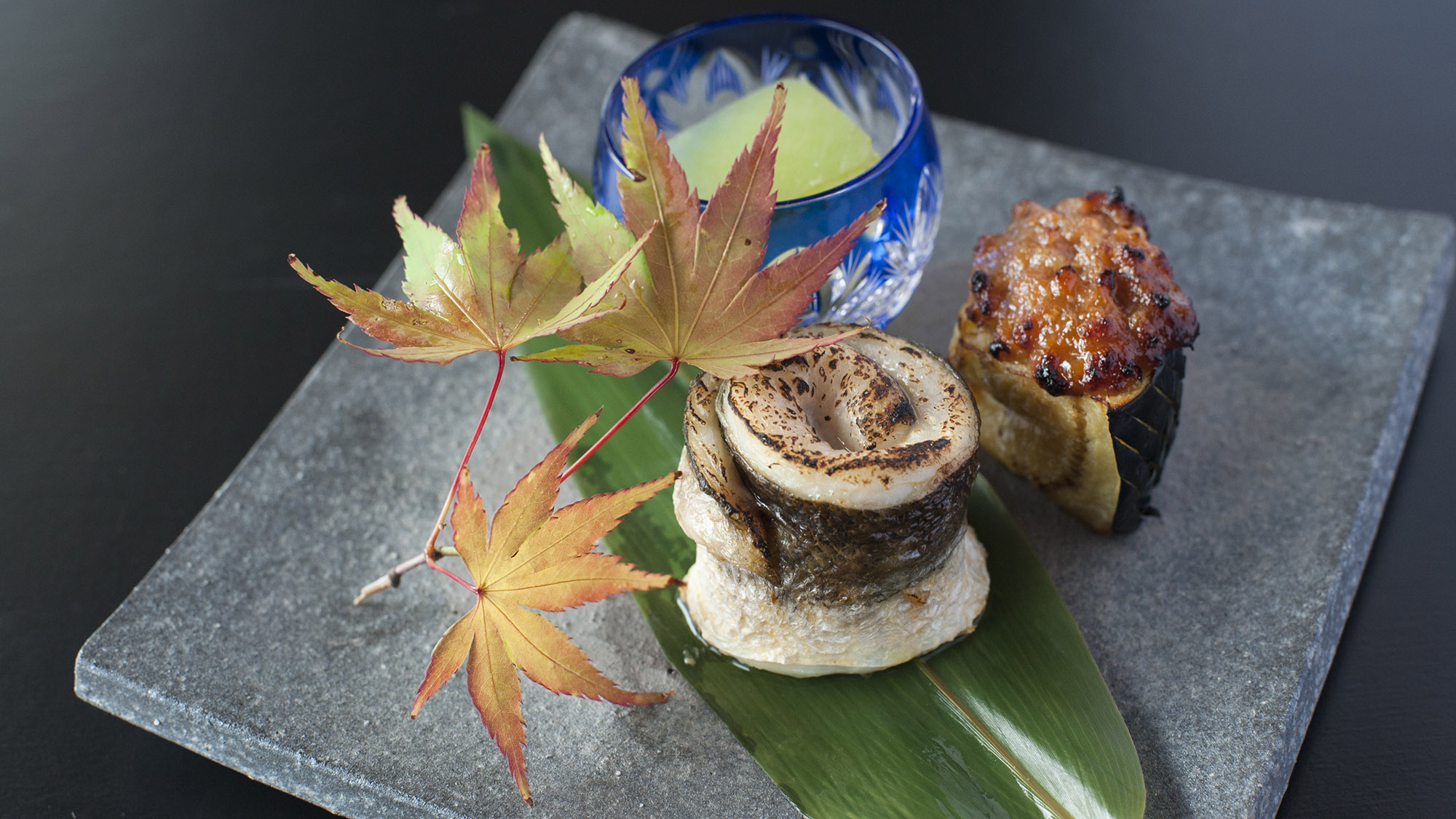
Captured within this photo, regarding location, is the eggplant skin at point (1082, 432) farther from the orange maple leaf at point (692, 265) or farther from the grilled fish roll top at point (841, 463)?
the orange maple leaf at point (692, 265)

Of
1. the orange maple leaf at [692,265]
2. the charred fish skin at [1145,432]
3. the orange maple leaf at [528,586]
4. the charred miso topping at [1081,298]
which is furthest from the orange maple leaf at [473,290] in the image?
the charred fish skin at [1145,432]

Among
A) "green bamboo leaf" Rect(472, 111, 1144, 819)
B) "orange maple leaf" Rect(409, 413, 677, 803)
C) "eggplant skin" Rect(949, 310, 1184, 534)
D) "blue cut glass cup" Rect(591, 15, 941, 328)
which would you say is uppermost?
"blue cut glass cup" Rect(591, 15, 941, 328)

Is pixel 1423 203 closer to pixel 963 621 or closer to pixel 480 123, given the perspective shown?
pixel 963 621

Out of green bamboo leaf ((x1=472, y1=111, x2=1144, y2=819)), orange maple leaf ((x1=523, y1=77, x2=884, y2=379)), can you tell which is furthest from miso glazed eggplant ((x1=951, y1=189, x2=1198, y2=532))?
orange maple leaf ((x1=523, y1=77, x2=884, y2=379))

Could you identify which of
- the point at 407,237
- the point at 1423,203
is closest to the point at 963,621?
the point at 407,237

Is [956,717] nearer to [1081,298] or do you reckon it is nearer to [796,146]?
[1081,298]

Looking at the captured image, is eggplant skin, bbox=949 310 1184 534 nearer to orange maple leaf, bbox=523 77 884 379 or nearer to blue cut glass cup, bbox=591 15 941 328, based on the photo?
blue cut glass cup, bbox=591 15 941 328
